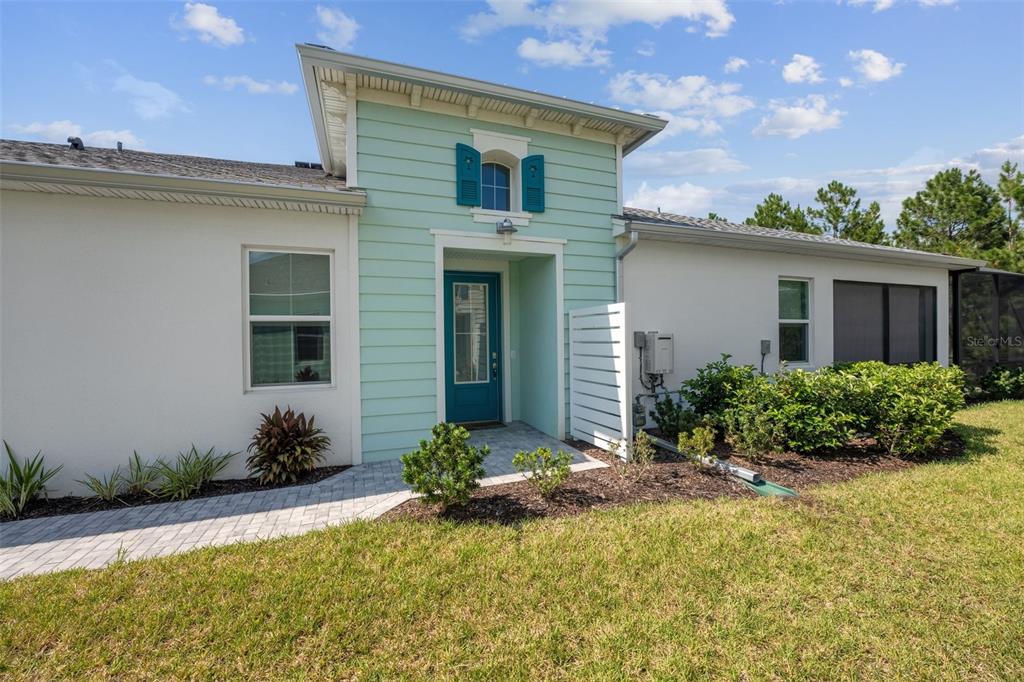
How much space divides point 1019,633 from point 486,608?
2884mm

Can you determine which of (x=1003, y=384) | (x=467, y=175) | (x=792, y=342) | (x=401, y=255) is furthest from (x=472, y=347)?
(x=1003, y=384)

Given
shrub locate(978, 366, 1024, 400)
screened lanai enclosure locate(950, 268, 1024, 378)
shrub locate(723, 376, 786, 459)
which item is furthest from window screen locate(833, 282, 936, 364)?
shrub locate(723, 376, 786, 459)

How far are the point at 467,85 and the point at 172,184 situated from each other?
3351mm

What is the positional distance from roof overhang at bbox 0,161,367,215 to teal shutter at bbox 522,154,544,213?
2.14 meters

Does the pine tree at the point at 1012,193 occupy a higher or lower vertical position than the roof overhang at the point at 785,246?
higher

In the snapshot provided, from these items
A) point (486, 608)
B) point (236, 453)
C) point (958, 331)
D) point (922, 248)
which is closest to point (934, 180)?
point (922, 248)

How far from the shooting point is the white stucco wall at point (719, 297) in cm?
664

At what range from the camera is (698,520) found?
358cm

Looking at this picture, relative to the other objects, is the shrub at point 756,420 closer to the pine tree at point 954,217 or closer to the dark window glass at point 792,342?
the dark window glass at point 792,342

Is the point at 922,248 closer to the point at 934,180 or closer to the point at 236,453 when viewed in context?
the point at 934,180

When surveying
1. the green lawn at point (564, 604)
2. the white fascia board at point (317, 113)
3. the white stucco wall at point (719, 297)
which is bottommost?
the green lawn at point (564, 604)

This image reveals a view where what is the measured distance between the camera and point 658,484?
4402 millimetres

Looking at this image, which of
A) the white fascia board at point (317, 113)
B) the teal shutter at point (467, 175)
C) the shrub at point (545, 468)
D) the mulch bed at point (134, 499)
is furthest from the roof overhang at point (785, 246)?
the mulch bed at point (134, 499)

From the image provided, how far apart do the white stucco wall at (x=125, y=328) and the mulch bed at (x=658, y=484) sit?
7.78ft
